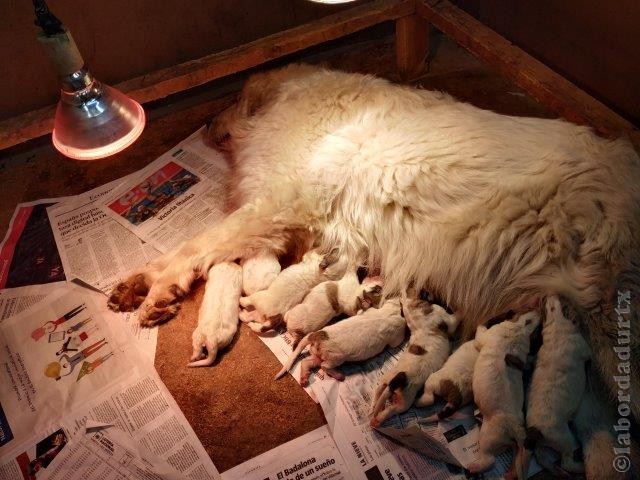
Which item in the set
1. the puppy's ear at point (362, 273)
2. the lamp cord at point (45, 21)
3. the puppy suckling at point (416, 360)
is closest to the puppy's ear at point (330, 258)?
the puppy's ear at point (362, 273)

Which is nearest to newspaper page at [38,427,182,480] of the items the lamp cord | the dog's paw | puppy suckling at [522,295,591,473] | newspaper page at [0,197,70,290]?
the dog's paw

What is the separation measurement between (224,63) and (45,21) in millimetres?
1244

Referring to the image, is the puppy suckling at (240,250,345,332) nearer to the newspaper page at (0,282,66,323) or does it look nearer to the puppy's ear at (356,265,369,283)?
the puppy's ear at (356,265,369,283)

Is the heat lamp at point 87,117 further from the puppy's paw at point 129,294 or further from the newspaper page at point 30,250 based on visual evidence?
the newspaper page at point 30,250

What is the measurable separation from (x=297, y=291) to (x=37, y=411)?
1.04 metres

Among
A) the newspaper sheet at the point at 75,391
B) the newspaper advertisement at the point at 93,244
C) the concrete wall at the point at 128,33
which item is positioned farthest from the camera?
the concrete wall at the point at 128,33

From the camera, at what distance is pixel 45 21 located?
1.36 m

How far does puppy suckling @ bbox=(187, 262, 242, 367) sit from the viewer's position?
6.42 feet

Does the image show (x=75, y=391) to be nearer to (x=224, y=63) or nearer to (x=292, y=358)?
(x=292, y=358)

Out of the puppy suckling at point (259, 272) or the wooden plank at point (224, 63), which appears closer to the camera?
the puppy suckling at point (259, 272)

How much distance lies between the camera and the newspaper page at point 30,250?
2.31 m

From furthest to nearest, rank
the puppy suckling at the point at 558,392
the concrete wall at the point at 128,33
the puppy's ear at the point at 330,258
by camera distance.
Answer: the concrete wall at the point at 128,33 < the puppy's ear at the point at 330,258 < the puppy suckling at the point at 558,392

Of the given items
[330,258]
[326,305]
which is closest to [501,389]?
[326,305]

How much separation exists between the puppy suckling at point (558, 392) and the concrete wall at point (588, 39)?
1673 millimetres
